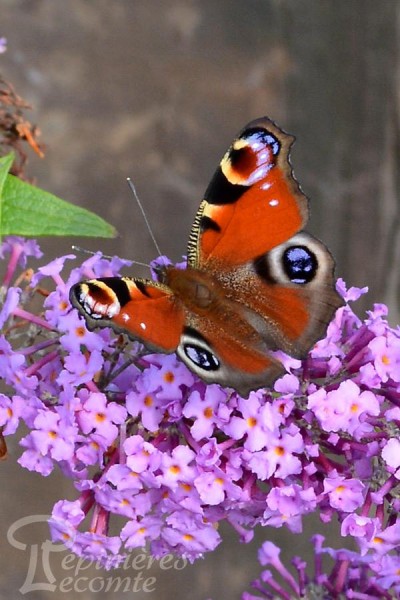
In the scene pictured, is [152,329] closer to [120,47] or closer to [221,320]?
[221,320]

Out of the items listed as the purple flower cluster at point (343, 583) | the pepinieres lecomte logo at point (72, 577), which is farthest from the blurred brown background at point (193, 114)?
the purple flower cluster at point (343, 583)

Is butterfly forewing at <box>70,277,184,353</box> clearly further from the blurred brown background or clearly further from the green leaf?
the blurred brown background

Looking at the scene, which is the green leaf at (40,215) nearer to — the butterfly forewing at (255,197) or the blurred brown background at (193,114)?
the butterfly forewing at (255,197)

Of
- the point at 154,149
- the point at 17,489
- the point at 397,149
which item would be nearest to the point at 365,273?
the point at 397,149

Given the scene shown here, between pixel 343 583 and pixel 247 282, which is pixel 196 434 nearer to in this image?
pixel 247 282

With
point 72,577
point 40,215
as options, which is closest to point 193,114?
point 72,577

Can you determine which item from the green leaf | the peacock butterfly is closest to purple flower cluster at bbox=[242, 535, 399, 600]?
the peacock butterfly
